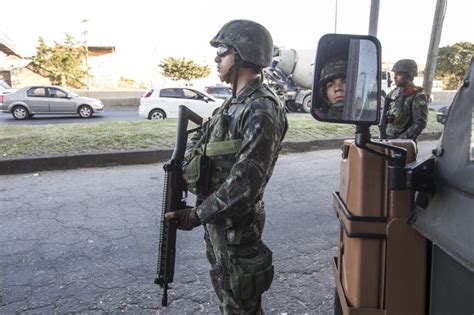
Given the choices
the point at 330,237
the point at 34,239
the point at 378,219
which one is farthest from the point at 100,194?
the point at 378,219

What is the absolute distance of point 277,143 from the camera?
1.78 meters

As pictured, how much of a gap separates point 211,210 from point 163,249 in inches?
16.4

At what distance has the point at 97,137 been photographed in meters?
7.85

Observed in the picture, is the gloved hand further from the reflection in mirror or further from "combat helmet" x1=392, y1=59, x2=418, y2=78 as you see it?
"combat helmet" x1=392, y1=59, x2=418, y2=78

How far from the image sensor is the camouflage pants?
182 cm

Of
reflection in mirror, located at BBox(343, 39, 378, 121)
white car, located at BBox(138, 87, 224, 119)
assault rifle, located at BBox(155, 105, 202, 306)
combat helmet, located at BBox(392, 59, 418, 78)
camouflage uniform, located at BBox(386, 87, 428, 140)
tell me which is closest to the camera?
reflection in mirror, located at BBox(343, 39, 378, 121)

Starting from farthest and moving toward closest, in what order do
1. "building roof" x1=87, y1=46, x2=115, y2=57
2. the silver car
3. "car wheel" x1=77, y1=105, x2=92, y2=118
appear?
"building roof" x1=87, y1=46, x2=115, y2=57
"car wheel" x1=77, y1=105, x2=92, y2=118
the silver car

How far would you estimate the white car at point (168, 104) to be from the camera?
14.1 meters

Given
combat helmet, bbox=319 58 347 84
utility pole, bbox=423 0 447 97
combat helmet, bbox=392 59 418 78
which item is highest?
utility pole, bbox=423 0 447 97

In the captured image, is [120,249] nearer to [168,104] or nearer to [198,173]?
[198,173]

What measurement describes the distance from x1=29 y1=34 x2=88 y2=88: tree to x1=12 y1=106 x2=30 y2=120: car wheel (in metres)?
13.7

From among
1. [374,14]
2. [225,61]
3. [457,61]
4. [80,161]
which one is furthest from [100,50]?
[225,61]

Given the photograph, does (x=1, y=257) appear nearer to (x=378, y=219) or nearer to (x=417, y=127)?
(x=378, y=219)

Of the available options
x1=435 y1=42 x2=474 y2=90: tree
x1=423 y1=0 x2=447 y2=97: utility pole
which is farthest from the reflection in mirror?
x1=423 y1=0 x2=447 y2=97: utility pole
